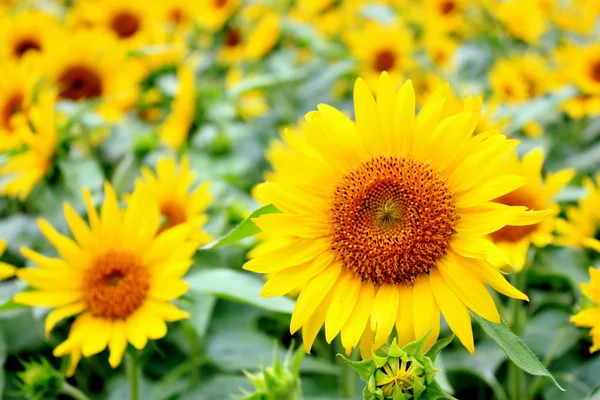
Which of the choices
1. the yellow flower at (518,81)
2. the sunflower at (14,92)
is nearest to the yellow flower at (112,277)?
the sunflower at (14,92)

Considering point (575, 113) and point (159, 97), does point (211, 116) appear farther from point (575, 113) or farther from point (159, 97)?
point (575, 113)

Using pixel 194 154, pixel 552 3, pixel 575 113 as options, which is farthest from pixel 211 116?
pixel 552 3

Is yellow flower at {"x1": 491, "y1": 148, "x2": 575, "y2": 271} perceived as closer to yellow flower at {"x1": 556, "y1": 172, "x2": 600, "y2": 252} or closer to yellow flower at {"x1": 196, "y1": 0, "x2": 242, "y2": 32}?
yellow flower at {"x1": 556, "y1": 172, "x2": 600, "y2": 252}

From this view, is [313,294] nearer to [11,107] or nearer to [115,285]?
[115,285]

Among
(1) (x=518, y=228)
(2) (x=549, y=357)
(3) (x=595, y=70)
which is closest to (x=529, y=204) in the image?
(1) (x=518, y=228)

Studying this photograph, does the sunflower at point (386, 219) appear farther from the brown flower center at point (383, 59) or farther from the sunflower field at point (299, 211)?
the brown flower center at point (383, 59)

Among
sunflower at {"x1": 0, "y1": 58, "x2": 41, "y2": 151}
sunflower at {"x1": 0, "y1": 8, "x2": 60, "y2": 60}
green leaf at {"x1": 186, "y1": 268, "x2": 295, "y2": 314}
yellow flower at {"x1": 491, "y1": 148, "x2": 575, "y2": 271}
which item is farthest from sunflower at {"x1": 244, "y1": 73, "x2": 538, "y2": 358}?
sunflower at {"x1": 0, "y1": 8, "x2": 60, "y2": 60}
